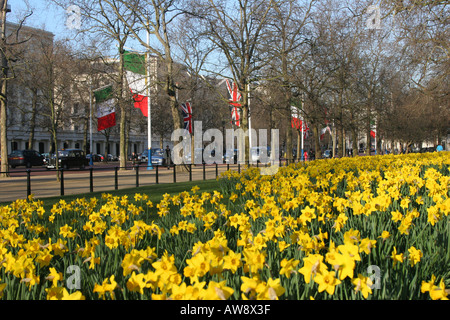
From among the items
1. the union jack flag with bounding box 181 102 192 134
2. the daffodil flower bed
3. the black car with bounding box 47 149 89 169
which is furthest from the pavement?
the black car with bounding box 47 149 89 169

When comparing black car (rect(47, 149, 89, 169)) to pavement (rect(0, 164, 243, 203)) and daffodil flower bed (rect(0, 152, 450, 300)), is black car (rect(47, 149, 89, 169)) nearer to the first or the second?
pavement (rect(0, 164, 243, 203))

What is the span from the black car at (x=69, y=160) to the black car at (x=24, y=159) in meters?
5.30

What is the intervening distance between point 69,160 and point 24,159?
22.9 feet

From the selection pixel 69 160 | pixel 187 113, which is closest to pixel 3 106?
pixel 187 113

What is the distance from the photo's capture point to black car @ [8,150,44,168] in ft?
142

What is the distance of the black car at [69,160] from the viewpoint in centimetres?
3903

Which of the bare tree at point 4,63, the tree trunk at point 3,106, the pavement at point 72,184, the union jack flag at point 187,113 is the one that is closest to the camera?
the pavement at point 72,184

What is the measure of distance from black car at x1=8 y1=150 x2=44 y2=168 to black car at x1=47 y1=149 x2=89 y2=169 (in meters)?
5.30

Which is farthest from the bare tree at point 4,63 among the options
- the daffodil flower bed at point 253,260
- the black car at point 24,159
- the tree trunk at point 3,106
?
the black car at point 24,159

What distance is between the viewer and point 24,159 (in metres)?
43.9

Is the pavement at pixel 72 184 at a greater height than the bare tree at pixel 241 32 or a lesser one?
lesser

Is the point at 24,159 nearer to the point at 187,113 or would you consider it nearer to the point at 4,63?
the point at 187,113

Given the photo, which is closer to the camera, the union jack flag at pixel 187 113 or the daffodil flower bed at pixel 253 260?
the daffodil flower bed at pixel 253 260

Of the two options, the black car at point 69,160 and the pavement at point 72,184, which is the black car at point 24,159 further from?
the pavement at point 72,184
